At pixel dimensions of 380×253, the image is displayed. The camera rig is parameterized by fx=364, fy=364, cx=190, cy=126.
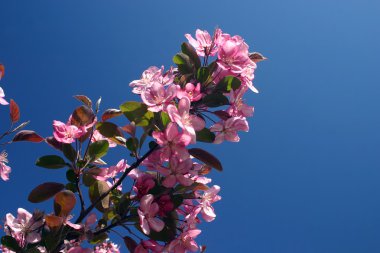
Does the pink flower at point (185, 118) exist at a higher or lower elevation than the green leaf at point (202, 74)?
lower

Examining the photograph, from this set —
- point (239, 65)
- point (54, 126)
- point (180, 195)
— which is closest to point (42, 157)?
point (54, 126)

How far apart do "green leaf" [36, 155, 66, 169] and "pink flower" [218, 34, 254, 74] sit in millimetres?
932

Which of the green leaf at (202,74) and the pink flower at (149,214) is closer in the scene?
the pink flower at (149,214)

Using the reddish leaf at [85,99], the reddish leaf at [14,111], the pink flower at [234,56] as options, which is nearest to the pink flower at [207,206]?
the pink flower at [234,56]

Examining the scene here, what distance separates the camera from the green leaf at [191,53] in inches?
77.1

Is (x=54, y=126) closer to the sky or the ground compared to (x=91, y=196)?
closer to the sky

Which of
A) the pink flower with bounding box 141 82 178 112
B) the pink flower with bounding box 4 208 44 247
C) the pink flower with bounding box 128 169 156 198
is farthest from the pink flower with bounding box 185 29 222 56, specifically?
the pink flower with bounding box 4 208 44 247

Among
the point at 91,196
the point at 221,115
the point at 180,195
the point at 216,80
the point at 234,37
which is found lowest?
the point at 91,196

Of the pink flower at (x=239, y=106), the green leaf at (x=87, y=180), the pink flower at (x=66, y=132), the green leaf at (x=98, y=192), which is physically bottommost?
the green leaf at (x=98, y=192)

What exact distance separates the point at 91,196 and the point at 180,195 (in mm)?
445

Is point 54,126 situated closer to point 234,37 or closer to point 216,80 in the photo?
point 216,80

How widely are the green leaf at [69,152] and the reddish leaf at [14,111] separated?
52cm

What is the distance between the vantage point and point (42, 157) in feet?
5.87

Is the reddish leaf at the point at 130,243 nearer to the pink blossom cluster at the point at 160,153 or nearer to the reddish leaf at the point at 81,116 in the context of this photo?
the pink blossom cluster at the point at 160,153
